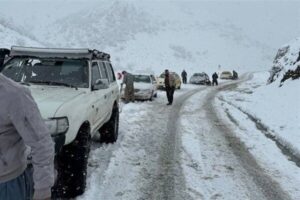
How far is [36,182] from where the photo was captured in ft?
8.84

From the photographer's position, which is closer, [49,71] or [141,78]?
[49,71]

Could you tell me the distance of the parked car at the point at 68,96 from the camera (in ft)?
17.9

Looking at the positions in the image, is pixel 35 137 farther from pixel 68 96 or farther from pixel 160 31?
pixel 160 31

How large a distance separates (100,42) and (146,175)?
6935 centimetres

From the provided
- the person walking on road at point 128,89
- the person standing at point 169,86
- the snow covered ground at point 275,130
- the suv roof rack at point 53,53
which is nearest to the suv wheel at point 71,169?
the suv roof rack at point 53,53

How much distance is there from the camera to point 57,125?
5.21 meters

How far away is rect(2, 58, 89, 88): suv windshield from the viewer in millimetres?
7117

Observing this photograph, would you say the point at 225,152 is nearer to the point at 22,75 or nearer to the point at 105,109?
the point at 105,109

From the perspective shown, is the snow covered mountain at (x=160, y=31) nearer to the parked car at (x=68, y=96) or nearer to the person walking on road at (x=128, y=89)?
the person walking on road at (x=128, y=89)

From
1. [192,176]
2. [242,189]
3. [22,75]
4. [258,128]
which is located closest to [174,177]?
[192,176]

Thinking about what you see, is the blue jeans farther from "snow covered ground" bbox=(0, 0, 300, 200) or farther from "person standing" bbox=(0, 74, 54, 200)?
"snow covered ground" bbox=(0, 0, 300, 200)

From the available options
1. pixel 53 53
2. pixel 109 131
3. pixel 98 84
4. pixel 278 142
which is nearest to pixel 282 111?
pixel 278 142

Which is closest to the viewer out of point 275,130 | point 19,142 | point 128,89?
point 19,142

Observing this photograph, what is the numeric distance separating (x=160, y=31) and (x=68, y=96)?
82.5 m
